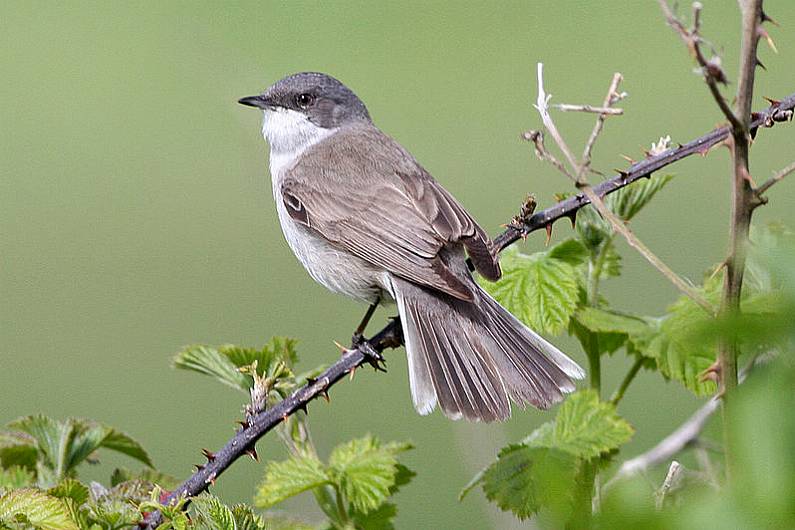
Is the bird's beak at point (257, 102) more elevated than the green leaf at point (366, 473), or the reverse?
the bird's beak at point (257, 102)

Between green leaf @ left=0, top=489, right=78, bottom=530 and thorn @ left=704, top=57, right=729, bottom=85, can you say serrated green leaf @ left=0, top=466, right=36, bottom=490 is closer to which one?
green leaf @ left=0, top=489, right=78, bottom=530

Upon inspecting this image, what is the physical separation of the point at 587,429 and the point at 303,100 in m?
2.47

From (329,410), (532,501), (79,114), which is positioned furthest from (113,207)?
(532,501)

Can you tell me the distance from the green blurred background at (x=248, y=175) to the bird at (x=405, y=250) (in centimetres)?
219

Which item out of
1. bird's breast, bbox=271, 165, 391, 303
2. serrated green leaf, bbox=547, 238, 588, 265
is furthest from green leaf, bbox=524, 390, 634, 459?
bird's breast, bbox=271, 165, 391, 303

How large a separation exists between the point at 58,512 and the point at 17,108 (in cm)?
1041

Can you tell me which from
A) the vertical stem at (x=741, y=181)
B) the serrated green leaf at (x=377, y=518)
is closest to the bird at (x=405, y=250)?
the serrated green leaf at (x=377, y=518)

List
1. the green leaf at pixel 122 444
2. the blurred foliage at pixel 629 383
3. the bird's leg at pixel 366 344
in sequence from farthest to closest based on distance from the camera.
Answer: the bird's leg at pixel 366 344 → the green leaf at pixel 122 444 → the blurred foliage at pixel 629 383

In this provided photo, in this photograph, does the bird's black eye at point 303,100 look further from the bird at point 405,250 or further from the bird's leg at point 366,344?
the bird's leg at point 366,344

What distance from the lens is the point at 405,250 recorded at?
299 cm

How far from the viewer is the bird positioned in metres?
2.46

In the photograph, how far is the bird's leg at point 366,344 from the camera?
2.18m

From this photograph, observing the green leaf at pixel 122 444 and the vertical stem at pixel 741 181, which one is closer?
the vertical stem at pixel 741 181

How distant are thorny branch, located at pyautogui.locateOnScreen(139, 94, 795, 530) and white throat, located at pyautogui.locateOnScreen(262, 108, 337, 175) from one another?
5.86 feet
